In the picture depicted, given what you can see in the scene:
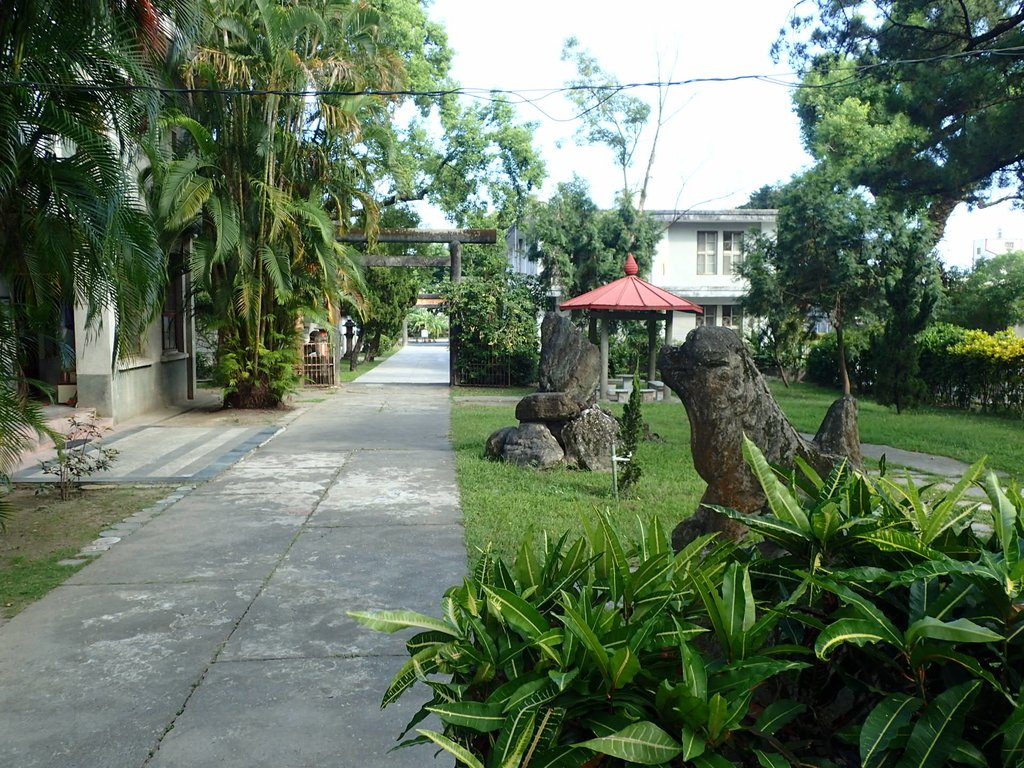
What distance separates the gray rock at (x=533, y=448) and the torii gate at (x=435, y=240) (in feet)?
35.1

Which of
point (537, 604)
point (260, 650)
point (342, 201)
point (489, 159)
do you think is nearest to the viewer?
point (537, 604)

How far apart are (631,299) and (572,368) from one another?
280 inches

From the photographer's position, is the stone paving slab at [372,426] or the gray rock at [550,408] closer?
the gray rock at [550,408]

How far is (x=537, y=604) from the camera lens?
203cm

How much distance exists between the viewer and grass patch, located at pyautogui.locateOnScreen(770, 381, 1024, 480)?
36.6 feet

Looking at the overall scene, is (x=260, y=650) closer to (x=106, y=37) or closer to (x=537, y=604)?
(x=537, y=604)

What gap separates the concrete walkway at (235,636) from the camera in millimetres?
3424

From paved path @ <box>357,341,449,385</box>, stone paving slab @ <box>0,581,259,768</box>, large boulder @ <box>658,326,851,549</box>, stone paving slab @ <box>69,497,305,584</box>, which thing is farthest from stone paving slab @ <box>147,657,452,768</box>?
paved path @ <box>357,341,449,385</box>

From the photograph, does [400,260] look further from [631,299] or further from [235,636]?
[235,636]

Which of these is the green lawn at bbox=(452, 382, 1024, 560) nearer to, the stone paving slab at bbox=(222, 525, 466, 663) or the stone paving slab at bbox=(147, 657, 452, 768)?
the stone paving slab at bbox=(222, 525, 466, 663)

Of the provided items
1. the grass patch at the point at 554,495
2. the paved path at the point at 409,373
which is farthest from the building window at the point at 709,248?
the grass patch at the point at 554,495

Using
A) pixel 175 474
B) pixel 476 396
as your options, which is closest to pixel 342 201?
pixel 476 396

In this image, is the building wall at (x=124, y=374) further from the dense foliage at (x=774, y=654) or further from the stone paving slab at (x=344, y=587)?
the dense foliage at (x=774, y=654)

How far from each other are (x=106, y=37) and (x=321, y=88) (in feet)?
24.9
